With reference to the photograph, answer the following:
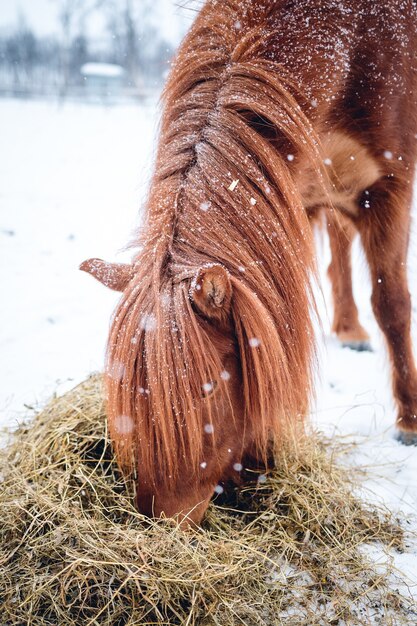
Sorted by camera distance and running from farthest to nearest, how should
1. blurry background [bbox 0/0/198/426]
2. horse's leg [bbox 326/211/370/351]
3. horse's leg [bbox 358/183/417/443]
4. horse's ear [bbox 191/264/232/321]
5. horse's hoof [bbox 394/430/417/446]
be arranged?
horse's leg [bbox 326/211/370/351] → blurry background [bbox 0/0/198/426] → horse's hoof [bbox 394/430/417/446] → horse's leg [bbox 358/183/417/443] → horse's ear [bbox 191/264/232/321]

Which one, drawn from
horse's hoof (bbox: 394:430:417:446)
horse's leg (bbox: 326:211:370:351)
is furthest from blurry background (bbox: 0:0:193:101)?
horse's hoof (bbox: 394:430:417:446)

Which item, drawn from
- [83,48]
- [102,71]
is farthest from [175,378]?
[83,48]

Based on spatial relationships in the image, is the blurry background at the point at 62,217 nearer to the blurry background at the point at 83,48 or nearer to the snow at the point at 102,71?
the blurry background at the point at 83,48

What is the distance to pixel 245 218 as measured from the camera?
5.00ft

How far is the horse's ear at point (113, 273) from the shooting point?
1.48 m

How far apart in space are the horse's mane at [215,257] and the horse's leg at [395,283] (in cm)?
67

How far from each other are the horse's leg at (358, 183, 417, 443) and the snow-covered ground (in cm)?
12

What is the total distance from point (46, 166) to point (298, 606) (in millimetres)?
10017

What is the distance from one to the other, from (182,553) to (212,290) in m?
0.82

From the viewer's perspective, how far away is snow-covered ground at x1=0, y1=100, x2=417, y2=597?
7.54 ft

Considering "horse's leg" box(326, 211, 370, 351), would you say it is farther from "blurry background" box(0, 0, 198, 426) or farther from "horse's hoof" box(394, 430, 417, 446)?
"blurry background" box(0, 0, 198, 426)

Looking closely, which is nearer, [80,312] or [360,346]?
[360,346]

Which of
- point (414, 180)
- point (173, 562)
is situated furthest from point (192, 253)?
point (414, 180)

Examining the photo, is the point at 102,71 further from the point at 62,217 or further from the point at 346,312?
the point at 346,312
